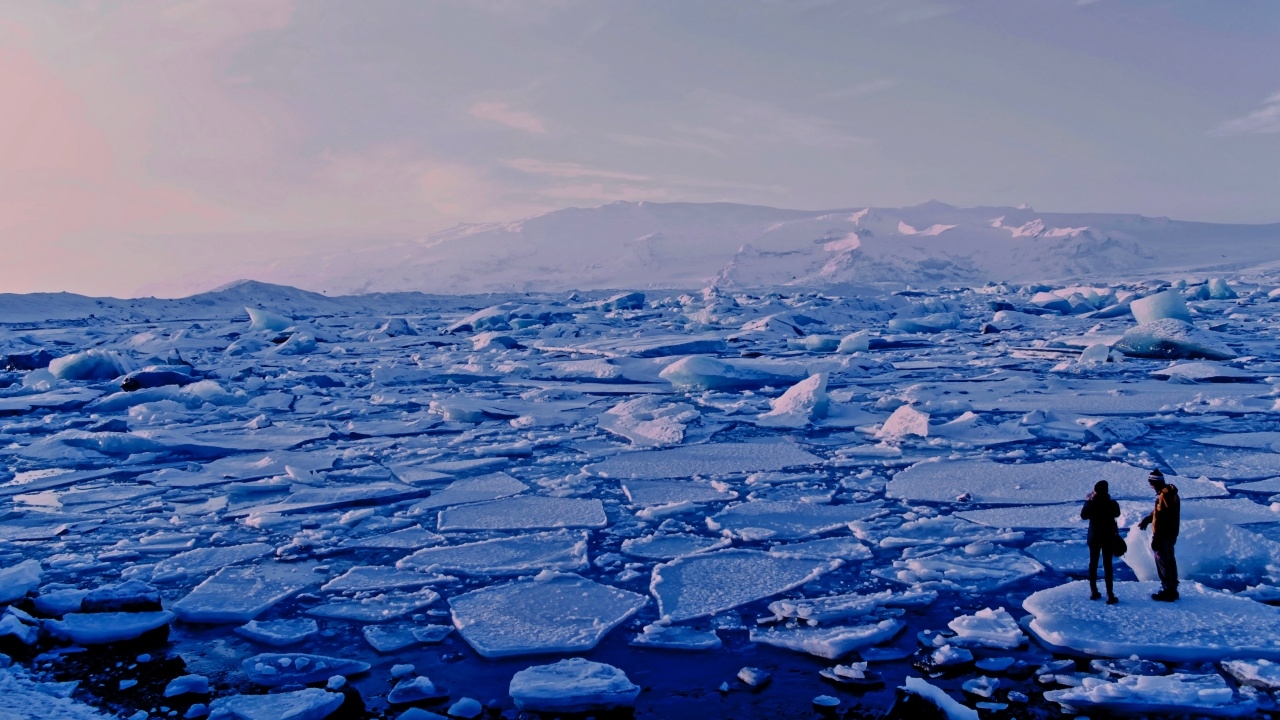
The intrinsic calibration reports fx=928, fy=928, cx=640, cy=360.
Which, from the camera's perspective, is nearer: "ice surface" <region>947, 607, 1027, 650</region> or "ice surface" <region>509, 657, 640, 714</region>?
"ice surface" <region>509, 657, 640, 714</region>

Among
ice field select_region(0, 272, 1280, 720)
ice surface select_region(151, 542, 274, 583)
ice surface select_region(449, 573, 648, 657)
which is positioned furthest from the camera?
ice surface select_region(151, 542, 274, 583)

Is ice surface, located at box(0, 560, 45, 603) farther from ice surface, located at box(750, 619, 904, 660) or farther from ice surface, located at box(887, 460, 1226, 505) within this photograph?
ice surface, located at box(887, 460, 1226, 505)

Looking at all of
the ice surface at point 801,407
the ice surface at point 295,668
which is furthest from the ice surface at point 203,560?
the ice surface at point 801,407

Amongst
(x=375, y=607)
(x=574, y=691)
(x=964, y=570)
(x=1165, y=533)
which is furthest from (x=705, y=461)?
(x=574, y=691)

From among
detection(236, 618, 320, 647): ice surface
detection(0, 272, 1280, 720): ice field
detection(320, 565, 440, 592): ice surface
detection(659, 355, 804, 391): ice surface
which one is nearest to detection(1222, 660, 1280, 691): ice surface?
detection(0, 272, 1280, 720): ice field

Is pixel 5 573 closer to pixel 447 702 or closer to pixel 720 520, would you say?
pixel 447 702

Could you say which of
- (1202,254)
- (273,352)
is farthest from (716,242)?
(273,352)
